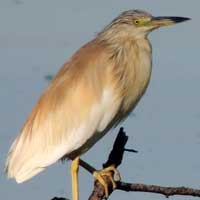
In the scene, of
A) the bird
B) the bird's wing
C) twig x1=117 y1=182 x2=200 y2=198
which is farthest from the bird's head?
twig x1=117 y1=182 x2=200 y2=198

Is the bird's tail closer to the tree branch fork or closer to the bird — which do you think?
the bird

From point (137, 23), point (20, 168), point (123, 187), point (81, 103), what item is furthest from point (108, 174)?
point (137, 23)

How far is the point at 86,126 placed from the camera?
371cm

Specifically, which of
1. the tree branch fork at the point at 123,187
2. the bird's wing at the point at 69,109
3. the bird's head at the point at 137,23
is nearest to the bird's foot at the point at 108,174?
the tree branch fork at the point at 123,187

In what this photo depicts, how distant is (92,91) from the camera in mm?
3842

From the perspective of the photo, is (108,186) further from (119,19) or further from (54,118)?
(119,19)

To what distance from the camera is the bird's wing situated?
3699mm

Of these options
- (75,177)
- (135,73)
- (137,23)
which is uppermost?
(137,23)

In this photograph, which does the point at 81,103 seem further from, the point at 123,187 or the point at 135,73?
the point at 123,187

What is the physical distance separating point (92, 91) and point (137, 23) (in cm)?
44

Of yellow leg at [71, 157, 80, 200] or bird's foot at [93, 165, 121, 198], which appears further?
yellow leg at [71, 157, 80, 200]

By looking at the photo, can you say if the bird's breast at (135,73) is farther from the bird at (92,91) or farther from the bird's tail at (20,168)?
the bird's tail at (20,168)

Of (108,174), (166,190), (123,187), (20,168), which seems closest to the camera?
(166,190)

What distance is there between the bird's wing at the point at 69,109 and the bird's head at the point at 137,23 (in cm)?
16
